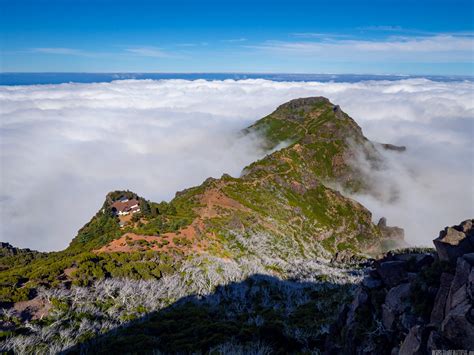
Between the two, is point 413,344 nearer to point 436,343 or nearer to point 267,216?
point 436,343

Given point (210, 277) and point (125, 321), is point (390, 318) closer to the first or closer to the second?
point (125, 321)

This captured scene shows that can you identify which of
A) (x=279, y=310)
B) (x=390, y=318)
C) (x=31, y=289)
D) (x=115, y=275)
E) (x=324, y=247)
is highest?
(x=390, y=318)

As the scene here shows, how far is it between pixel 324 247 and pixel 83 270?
10174cm

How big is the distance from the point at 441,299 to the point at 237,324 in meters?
29.2

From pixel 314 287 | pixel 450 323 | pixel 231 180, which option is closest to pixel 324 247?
pixel 231 180

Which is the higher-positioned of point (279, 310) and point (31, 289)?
point (31, 289)

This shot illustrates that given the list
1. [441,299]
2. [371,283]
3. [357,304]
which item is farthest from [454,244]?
[357,304]

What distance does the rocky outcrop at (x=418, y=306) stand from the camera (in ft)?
60.9

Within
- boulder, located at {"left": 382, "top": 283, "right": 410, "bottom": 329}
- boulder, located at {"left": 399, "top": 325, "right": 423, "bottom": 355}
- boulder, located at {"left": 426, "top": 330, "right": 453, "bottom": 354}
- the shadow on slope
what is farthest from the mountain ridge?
boulder, located at {"left": 426, "top": 330, "right": 453, "bottom": 354}

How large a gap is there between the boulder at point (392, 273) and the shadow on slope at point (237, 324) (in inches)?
436

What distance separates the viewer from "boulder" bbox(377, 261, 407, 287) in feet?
96.5

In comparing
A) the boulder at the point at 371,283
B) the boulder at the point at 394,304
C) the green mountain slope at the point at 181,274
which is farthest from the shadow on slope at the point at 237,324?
the boulder at the point at 394,304

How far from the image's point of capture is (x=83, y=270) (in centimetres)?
5328

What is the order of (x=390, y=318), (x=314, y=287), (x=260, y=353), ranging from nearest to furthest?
(x=390, y=318) → (x=260, y=353) → (x=314, y=287)
